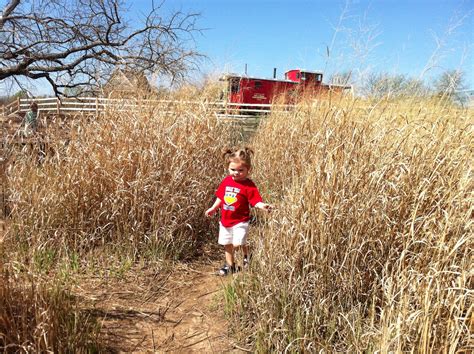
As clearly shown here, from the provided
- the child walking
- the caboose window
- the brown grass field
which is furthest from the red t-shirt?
the caboose window

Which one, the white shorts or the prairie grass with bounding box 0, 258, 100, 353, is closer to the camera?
the prairie grass with bounding box 0, 258, 100, 353

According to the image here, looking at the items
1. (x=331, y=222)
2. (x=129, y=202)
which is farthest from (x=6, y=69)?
(x=331, y=222)

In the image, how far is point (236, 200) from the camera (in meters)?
2.70

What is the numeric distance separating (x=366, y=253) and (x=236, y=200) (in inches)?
43.2

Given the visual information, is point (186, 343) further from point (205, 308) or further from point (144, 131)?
point (144, 131)

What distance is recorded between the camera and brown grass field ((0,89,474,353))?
5.19ft

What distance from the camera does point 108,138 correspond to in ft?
10.1

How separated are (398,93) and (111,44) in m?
5.94

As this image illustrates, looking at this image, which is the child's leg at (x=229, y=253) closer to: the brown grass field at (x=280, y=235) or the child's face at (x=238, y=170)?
the brown grass field at (x=280, y=235)

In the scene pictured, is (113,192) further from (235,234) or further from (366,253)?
(366,253)

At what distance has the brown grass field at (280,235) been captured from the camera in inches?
62.3

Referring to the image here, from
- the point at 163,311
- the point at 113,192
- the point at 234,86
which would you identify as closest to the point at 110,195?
the point at 113,192

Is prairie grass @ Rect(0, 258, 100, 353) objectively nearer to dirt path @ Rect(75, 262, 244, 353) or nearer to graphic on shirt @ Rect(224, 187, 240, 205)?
dirt path @ Rect(75, 262, 244, 353)

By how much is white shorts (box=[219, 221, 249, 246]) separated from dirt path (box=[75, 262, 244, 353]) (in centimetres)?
27
